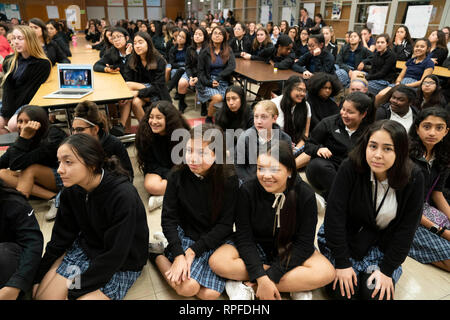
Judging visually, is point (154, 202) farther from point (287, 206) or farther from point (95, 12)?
point (95, 12)

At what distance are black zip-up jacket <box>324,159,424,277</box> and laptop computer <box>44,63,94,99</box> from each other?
2.59 meters

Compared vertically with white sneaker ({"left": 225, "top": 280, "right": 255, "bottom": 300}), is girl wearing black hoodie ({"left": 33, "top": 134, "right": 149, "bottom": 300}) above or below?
above

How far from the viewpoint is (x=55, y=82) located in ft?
11.0

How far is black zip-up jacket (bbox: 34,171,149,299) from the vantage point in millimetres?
1411

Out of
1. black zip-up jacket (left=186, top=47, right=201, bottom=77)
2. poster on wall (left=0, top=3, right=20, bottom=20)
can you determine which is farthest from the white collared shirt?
poster on wall (left=0, top=3, right=20, bottom=20)

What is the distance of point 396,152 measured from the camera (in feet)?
4.65

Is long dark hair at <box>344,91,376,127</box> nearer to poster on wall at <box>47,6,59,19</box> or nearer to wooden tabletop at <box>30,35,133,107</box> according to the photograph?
wooden tabletop at <box>30,35,133,107</box>

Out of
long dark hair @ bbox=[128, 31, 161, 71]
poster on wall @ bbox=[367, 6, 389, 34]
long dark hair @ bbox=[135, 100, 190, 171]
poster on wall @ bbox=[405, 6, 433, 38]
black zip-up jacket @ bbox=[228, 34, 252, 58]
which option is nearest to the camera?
long dark hair @ bbox=[135, 100, 190, 171]

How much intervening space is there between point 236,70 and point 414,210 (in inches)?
136

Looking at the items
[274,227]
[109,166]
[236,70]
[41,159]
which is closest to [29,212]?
[109,166]

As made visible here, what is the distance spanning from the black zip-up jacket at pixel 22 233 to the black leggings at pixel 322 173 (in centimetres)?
205

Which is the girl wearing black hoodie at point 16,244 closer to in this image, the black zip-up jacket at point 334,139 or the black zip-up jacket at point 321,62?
the black zip-up jacket at point 334,139

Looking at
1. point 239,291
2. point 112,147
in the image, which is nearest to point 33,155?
point 112,147

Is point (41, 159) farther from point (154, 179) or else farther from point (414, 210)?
point (414, 210)
